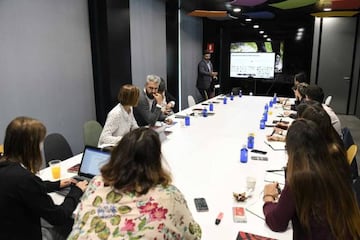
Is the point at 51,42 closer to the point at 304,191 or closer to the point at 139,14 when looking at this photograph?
the point at 139,14

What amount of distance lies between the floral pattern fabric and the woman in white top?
172cm

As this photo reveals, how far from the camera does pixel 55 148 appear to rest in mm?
2723

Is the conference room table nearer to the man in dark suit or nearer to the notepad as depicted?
the notepad

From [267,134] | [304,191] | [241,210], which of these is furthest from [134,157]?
[267,134]

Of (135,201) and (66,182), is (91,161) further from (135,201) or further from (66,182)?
(135,201)

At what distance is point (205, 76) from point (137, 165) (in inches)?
296

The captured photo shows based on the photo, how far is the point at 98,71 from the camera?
4.45 meters

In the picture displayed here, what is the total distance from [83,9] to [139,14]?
1526mm

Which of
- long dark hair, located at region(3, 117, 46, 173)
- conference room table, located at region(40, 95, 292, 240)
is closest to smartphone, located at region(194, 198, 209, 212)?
conference room table, located at region(40, 95, 292, 240)

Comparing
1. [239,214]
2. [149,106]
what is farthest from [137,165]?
[149,106]

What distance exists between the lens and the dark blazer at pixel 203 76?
8.48 metres

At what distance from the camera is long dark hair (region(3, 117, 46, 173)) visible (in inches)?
64.4

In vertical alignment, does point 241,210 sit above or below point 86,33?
below

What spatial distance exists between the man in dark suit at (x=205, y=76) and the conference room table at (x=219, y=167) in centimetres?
432
